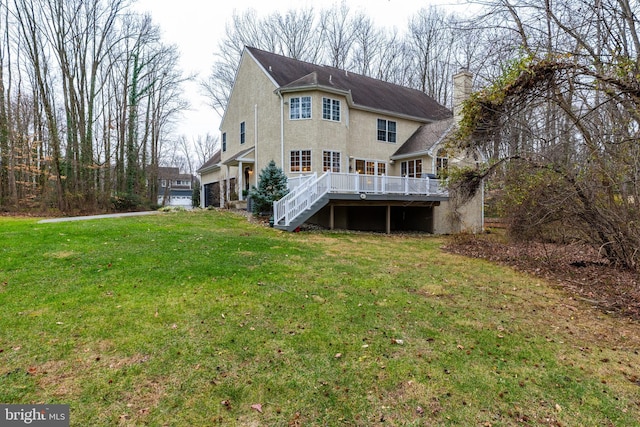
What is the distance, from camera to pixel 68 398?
2.63 metres

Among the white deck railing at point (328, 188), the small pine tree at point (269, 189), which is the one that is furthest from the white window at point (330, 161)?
the small pine tree at point (269, 189)

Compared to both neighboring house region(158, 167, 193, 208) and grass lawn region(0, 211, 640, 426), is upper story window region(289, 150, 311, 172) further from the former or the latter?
neighboring house region(158, 167, 193, 208)

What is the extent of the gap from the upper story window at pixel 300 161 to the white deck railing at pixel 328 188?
2008 mm

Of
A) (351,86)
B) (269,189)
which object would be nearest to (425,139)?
(351,86)

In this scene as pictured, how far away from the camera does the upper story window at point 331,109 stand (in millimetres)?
15688

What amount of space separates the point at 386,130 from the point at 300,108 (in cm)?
548

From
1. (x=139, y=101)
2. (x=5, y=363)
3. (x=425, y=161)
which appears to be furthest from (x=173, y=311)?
(x=139, y=101)

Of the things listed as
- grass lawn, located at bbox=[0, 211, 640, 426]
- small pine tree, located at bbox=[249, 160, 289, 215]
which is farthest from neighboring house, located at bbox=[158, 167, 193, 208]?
grass lawn, located at bbox=[0, 211, 640, 426]

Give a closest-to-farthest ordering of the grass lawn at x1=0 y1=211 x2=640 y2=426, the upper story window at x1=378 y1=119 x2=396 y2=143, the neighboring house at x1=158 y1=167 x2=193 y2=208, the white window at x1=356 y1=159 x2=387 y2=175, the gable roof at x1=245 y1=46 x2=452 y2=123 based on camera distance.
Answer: the grass lawn at x1=0 y1=211 x2=640 y2=426, the gable roof at x1=245 y1=46 x2=452 y2=123, the white window at x1=356 y1=159 x2=387 y2=175, the upper story window at x1=378 y1=119 x2=396 y2=143, the neighboring house at x1=158 y1=167 x2=193 y2=208

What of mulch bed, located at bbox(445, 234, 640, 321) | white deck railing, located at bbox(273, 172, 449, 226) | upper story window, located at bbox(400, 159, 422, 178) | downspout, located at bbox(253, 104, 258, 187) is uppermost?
downspout, located at bbox(253, 104, 258, 187)

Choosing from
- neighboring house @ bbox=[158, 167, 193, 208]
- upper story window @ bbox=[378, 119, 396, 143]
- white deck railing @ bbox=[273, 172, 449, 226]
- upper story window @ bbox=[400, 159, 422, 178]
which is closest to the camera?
white deck railing @ bbox=[273, 172, 449, 226]

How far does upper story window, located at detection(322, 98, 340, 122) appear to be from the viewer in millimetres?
15688

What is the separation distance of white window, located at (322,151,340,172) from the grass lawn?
9727mm

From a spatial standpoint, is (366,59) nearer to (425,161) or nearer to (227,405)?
(425,161)
